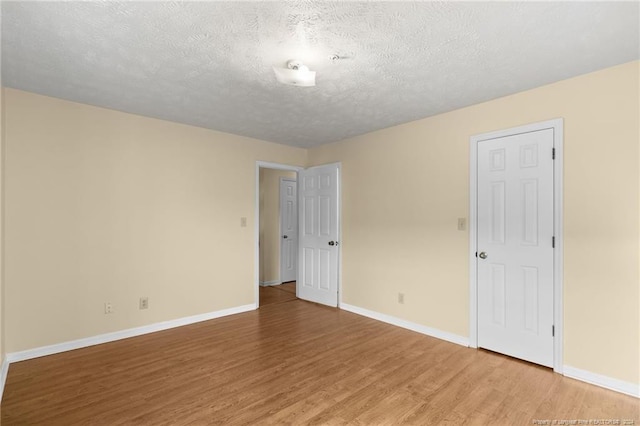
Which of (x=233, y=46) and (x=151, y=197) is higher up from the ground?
(x=233, y=46)

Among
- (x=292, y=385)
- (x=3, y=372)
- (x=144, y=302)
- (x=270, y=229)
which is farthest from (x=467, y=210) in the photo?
(x=3, y=372)

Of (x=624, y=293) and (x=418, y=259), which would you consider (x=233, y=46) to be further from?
(x=624, y=293)

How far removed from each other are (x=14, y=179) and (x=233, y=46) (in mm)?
2460

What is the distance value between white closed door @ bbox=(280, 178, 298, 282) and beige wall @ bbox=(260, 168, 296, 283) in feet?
0.28

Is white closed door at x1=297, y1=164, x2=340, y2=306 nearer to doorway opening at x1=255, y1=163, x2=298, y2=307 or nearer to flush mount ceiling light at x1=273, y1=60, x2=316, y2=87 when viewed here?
doorway opening at x1=255, y1=163, x2=298, y2=307

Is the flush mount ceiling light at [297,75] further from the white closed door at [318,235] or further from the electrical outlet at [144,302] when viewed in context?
the electrical outlet at [144,302]

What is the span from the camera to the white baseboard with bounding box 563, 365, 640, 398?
2340 millimetres

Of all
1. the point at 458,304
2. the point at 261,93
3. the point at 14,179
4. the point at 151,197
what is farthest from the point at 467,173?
the point at 14,179

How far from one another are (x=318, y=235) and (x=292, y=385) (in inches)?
105

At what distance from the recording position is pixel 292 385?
2.49 m

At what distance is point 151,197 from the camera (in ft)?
12.1

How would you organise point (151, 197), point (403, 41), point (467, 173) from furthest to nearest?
1. point (151, 197)
2. point (467, 173)
3. point (403, 41)

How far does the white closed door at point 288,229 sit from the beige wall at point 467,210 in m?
1.31

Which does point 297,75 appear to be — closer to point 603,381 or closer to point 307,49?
point 307,49
